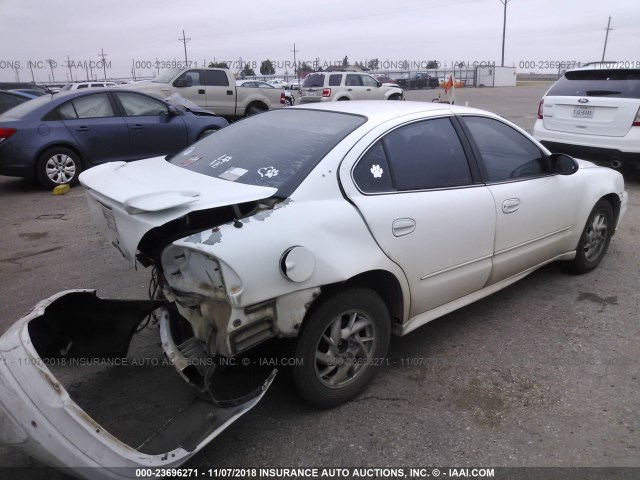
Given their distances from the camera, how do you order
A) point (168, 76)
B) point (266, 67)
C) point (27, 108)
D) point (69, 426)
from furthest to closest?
point (266, 67)
point (168, 76)
point (27, 108)
point (69, 426)

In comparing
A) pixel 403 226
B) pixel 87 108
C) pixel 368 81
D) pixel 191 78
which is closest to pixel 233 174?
pixel 403 226

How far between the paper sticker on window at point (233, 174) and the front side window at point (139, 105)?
6327mm

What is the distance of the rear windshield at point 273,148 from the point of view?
273cm

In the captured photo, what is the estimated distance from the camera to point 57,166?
7.77m

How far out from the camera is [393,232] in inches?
110

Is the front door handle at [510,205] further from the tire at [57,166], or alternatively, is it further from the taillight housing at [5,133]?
the taillight housing at [5,133]

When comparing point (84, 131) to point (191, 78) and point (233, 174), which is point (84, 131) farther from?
point (191, 78)

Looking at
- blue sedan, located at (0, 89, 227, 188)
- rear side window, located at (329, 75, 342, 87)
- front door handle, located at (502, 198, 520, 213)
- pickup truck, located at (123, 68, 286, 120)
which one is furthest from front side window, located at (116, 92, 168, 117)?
rear side window, located at (329, 75, 342, 87)

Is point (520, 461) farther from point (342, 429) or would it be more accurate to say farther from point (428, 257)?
point (428, 257)

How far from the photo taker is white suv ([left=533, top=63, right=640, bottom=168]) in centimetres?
695

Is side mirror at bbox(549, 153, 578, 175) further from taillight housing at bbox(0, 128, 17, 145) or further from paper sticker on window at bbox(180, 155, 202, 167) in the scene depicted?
taillight housing at bbox(0, 128, 17, 145)

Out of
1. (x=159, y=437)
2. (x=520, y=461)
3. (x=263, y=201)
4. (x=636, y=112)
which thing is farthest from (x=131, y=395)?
(x=636, y=112)

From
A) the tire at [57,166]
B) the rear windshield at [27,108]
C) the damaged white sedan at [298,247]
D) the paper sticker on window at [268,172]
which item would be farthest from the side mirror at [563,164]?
the rear windshield at [27,108]

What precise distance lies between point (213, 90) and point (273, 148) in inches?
486
